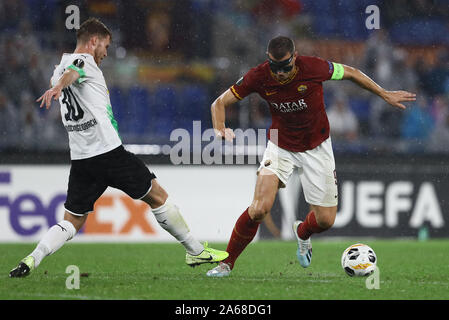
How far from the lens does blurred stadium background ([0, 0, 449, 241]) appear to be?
11805 mm

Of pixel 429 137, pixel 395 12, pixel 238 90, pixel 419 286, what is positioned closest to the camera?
pixel 419 286

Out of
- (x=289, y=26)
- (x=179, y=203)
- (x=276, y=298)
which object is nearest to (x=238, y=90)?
(x=276, y=298)

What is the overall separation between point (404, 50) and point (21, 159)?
6988 millimetres

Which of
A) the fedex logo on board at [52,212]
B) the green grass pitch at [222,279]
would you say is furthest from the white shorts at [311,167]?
the fedex logo on board at [52,212]

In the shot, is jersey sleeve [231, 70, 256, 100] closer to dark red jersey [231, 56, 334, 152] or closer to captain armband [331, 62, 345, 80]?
dark red jersey [231, 56, 334, 152]

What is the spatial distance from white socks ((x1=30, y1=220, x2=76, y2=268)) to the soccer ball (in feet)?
7.85

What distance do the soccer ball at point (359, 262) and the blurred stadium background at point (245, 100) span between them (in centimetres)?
449

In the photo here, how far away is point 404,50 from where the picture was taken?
1452 cm

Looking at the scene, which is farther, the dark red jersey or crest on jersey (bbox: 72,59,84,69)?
the dark red jersey

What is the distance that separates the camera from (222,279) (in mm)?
6734

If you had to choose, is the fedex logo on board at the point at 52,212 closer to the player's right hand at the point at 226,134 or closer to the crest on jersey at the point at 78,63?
the player's right hand at the point at 226,134

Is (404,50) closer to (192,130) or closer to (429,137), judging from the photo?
(429,137)

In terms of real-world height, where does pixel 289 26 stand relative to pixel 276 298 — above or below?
above

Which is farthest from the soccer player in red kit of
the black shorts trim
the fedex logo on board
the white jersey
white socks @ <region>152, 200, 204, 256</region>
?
the fedex logo on board
